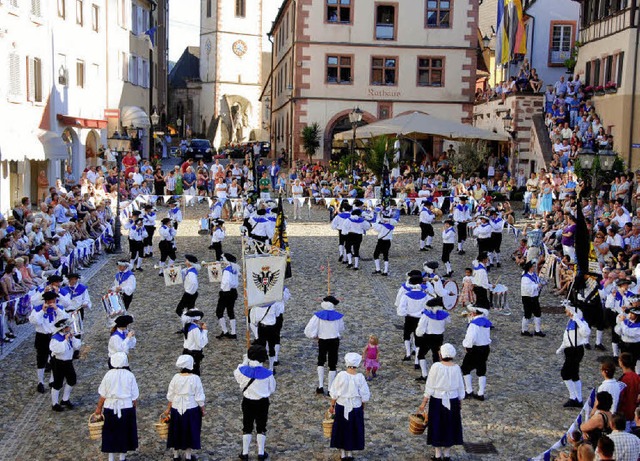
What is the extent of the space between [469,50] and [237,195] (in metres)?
19.5

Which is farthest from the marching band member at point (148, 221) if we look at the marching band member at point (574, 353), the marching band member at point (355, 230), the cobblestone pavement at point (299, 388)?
the marching band member at point (574, 353)

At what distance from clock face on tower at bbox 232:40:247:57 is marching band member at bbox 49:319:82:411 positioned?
2508 inches

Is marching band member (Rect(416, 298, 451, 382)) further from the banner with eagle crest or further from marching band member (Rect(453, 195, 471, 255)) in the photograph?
marching band member (Rect(453, 195, 471, 255))

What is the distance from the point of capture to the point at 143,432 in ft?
34.1

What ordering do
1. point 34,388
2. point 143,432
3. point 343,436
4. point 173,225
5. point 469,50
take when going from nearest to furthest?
point 343,436, point 143,432, point 34,388, point 173,225, point 469,50

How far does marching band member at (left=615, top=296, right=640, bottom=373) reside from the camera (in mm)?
12250

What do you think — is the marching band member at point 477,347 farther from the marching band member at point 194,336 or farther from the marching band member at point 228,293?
the marching band member at point 228,293

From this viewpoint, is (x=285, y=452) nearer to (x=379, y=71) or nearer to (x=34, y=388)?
(x=34, y=388)

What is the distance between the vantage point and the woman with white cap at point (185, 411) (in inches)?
367

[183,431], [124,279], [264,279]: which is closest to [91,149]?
[124,279]

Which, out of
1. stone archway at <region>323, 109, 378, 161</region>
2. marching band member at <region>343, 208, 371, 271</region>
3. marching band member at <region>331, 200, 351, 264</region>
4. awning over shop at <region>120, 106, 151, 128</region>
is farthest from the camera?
stone archway at <region>323, 109, 378, 161</region>

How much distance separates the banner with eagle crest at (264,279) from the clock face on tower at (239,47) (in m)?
62.3

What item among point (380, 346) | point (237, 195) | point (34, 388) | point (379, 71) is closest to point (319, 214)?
point (237, 195)

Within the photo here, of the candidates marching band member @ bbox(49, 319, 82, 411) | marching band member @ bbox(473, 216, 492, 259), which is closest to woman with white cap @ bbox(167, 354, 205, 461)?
marching band member @ bbox(49, 319, 82, 411)
